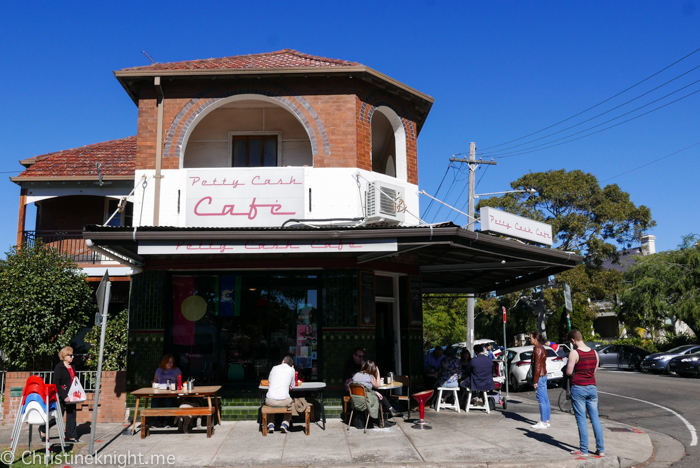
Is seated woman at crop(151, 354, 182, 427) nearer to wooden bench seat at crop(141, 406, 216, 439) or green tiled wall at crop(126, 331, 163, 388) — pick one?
wooden bench seat at crop(141, 406, 216, 439)

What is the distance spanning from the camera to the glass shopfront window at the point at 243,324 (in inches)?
475

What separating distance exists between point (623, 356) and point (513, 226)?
68.9ft

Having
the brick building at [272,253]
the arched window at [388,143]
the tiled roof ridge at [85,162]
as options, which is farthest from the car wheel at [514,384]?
the tiled roof ridge at [85,162]

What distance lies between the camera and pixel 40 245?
14.7 metres

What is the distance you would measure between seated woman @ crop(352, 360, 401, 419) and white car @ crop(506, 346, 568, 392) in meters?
9.55

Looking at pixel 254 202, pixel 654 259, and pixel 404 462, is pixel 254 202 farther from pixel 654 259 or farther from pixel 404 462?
pixel 654 259

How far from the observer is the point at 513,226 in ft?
39.7

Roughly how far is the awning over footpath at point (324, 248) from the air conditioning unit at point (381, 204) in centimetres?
88

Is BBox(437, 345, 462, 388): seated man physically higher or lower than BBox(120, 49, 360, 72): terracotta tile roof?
lower

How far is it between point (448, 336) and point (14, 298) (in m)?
30.8

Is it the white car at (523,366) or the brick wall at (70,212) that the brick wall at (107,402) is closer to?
the brick wall at (70,212)

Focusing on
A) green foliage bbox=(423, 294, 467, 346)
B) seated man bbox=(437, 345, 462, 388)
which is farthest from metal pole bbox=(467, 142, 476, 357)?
green foliage bbox=(423, 294, 467, 346)

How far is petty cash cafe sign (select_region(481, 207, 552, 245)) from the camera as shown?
37.7 feet

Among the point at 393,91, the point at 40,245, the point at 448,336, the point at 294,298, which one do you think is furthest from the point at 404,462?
the point at 448,336
